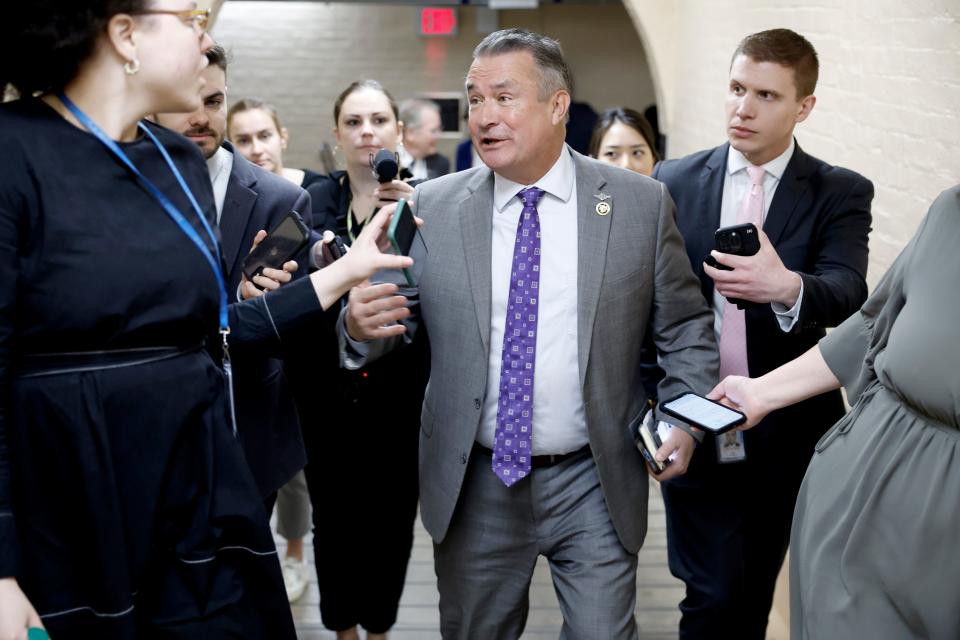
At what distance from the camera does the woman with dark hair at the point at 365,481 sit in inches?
136

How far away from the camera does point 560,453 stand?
2.71 meters

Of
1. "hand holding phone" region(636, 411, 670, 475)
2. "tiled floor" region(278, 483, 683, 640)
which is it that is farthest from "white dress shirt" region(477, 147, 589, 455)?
"tiled floor" region(278, 483, 683, 640)

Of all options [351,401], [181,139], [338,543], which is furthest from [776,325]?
[181,139]

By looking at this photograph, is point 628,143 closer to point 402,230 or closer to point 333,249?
point 333,249

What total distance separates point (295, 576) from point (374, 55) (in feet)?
26.9

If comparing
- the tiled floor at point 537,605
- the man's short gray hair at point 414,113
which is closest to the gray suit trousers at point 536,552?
the tiled floor at point 537,605

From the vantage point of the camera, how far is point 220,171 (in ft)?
9.39

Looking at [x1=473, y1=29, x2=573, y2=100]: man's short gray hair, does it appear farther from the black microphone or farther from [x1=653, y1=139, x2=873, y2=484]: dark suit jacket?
[x1=653, y1=139, x2=873, y2=484]: dark suit jacket

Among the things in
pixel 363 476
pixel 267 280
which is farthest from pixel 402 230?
pixel 363 476

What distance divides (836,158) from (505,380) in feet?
6.72

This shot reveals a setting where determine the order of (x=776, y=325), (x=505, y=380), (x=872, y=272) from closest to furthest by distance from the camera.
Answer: (x=505, y=380) < (x=776, y=325) < (x=872, y=272)

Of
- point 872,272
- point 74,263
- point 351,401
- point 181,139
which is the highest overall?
point 181,139

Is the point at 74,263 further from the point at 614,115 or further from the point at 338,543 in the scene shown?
the point at 614,115

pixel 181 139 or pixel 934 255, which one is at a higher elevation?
pixel 181 139
